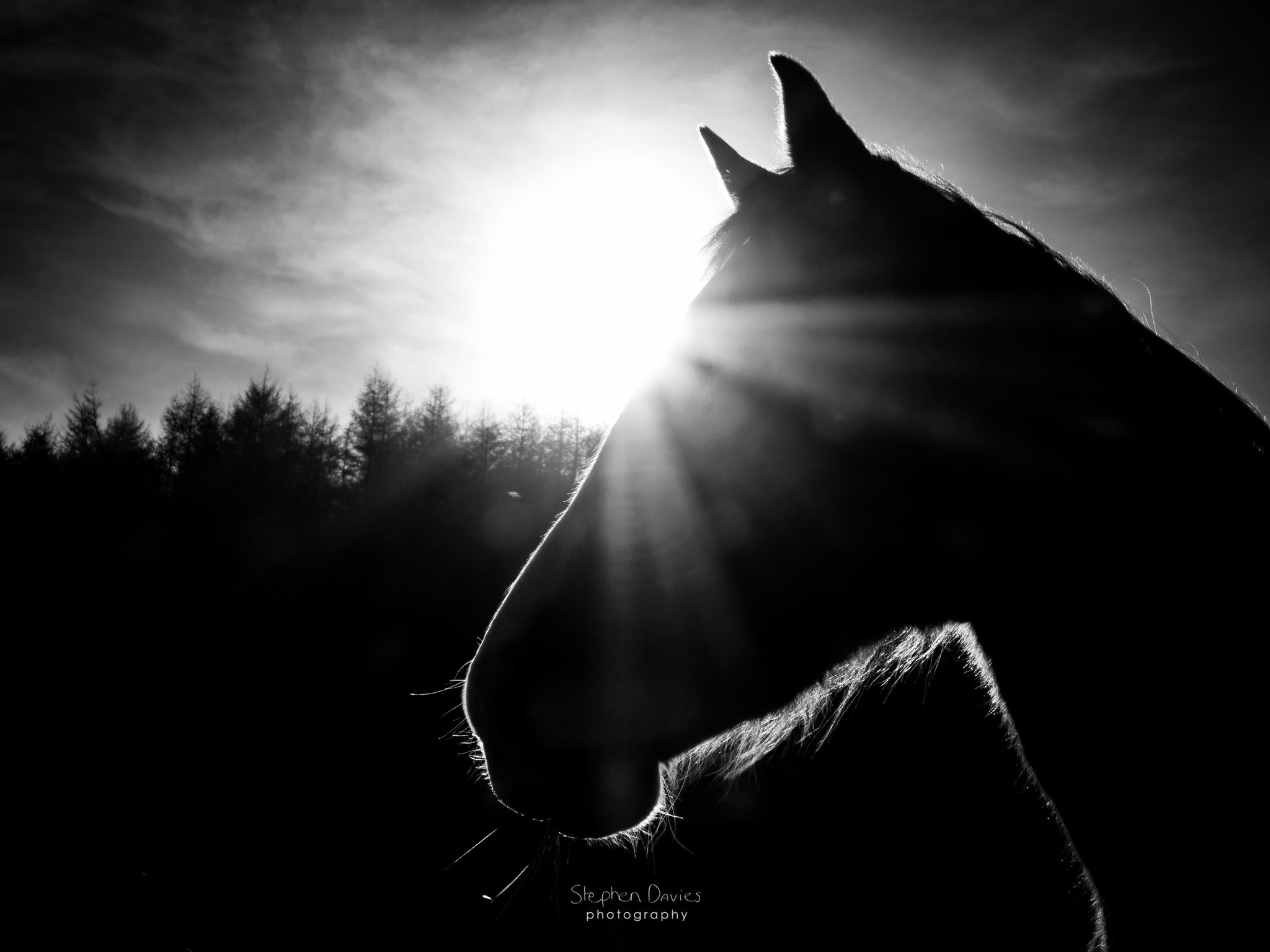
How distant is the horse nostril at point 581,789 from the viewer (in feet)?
2.61

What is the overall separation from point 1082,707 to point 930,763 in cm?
710

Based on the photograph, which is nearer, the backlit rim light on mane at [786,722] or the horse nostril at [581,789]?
the horse nostril at [581,789]

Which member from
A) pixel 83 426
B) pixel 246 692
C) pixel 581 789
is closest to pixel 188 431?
pixel 83 426

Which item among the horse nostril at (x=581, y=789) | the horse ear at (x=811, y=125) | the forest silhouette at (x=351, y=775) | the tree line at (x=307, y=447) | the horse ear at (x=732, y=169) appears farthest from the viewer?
the tree line at (x=307, y=447)

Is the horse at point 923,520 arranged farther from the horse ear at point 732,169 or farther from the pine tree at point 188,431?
the pine tree at point 188,431

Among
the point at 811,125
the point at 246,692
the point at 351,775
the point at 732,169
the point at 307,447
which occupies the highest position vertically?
the point at 307,447

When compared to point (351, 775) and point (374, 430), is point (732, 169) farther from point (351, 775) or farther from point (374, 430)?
point (374, 430)

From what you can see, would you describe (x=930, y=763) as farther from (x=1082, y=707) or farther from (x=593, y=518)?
(x=593, y=518)

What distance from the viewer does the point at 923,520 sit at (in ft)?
3.17

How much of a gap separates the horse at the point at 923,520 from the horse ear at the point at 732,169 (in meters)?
0.13

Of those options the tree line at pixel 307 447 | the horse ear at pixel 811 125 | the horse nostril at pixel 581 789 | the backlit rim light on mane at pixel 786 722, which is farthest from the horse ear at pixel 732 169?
the tree line at pixel 307 447

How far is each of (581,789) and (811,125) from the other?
4.03ft

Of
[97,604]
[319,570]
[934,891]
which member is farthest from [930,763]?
[97,604]

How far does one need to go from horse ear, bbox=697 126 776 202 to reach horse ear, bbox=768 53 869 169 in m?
0.09
